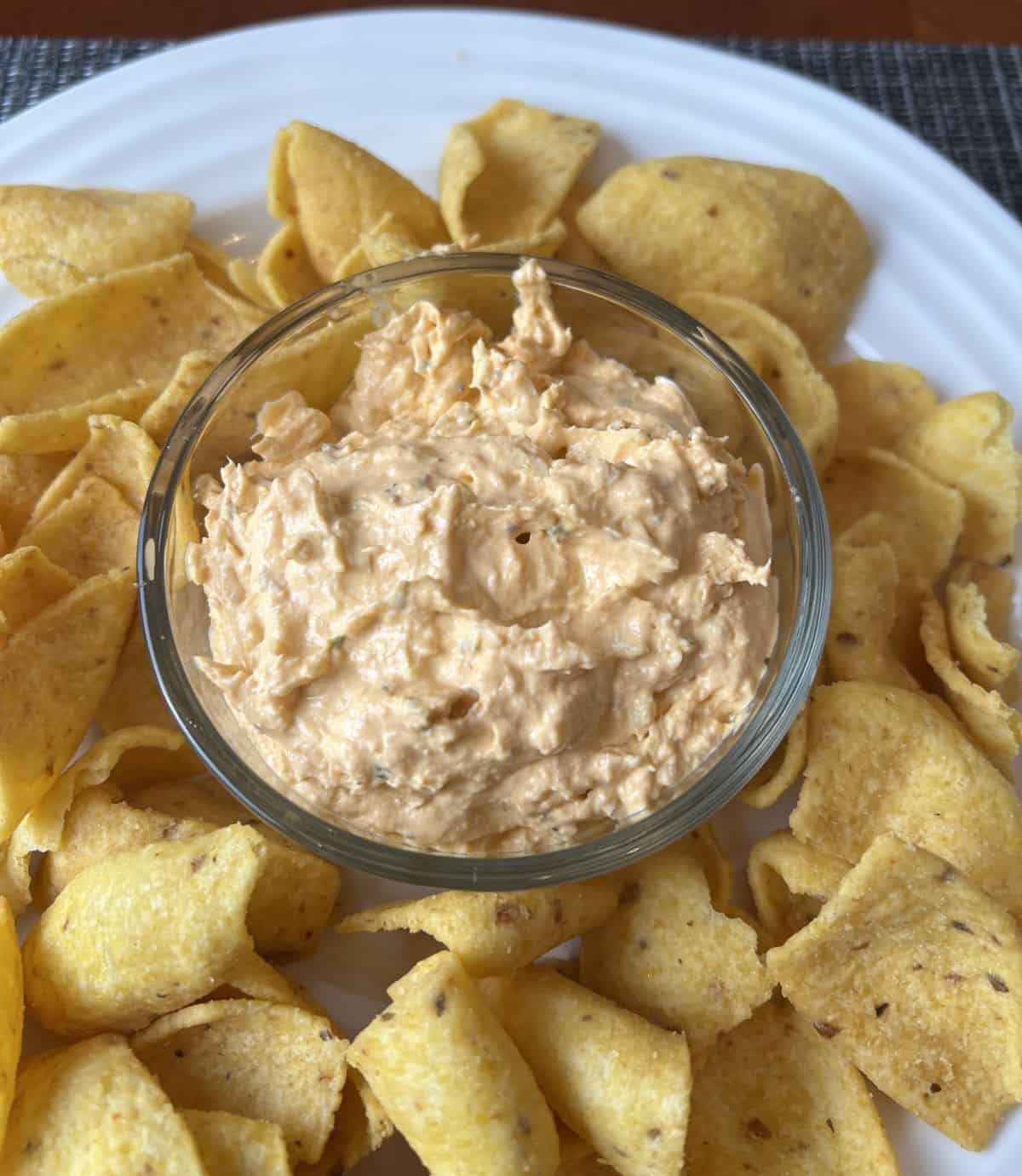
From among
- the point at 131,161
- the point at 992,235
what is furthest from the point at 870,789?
the point at 131,161

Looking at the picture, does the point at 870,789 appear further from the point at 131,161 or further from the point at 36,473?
the point at 131,161

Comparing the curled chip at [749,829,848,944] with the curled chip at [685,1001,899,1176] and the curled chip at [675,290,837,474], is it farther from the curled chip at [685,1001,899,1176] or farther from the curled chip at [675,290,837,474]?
the curled chip at [675,290,837,474]

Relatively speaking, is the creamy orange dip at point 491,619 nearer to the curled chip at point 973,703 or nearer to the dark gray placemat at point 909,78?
the curled chip at point 973,703

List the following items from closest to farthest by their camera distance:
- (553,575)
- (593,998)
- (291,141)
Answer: (553,575) → (593,998) → (291,141)

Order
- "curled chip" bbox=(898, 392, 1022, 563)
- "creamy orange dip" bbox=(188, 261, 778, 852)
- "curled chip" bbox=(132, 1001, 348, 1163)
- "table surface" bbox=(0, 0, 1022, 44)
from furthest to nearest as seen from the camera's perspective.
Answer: "table surface" bbox=(0, 0, 1022, 44)
"curled chip" bbox=(898, 392, 1022, 563)
"curled chip" bbox=(132, 1001, 348, 1163)
"creamy orange dip" bbox=(188, 261, 778, 852)

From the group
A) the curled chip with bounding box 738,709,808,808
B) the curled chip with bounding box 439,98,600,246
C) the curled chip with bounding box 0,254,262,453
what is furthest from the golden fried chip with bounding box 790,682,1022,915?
the curled chip with bounding box 0,254,262,453

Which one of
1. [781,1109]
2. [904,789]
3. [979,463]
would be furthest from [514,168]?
[781,1109]
